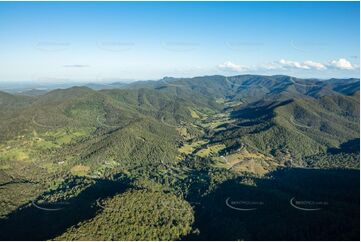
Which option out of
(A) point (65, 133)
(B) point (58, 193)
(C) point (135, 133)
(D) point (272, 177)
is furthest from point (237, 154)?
(A) point (65, 133)

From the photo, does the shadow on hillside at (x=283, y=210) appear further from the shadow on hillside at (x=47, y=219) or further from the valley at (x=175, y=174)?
the shadow on hillside at (x=47, y=219)

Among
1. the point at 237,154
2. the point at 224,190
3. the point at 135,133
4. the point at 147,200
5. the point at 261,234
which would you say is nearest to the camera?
the point at 261,234

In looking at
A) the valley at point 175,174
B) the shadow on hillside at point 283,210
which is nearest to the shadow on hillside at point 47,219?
the valley at point 175,174

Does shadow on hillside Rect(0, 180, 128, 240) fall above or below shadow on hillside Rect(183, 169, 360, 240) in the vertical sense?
below

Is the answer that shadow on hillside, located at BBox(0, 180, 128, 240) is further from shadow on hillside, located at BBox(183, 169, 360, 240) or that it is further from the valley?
shadow on hillside, located at BBox(183, 169, 360, 240)

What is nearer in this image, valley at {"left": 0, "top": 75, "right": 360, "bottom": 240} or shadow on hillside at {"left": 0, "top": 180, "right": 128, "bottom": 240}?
valley at {"left": 0, "top": 75, "right": 360, "bottom": 240}

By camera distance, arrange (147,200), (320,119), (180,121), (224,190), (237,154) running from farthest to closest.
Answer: (180,121) → (320,119) → (237,154) → (224,190) → (147,200)

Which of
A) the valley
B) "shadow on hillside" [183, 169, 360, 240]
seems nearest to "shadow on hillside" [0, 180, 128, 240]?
the valley

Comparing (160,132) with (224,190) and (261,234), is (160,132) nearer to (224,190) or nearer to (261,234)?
(224,190)
